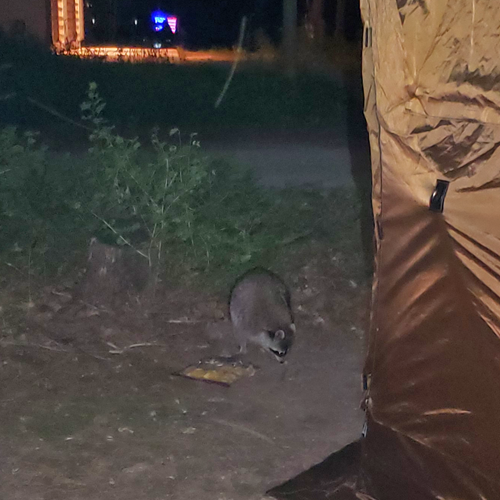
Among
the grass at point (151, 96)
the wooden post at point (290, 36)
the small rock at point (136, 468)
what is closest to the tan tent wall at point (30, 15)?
the grass at point (151, 96)

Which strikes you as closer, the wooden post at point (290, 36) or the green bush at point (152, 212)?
the green bush at point (152, 212)

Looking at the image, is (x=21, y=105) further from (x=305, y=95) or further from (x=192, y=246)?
(x=192, y=246)

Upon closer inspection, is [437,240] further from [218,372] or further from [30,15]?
[30,15]

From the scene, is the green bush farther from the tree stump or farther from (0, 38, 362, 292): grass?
the tree stump

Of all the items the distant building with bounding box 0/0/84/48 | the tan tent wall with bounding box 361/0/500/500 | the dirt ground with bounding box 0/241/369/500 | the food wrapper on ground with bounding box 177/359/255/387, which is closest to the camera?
the tan tent wall with bounding box 361/0/500/500

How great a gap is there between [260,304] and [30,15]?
15.4 metres

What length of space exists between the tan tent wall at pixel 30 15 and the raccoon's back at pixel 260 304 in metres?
14.4

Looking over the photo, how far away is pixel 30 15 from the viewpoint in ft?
60.2

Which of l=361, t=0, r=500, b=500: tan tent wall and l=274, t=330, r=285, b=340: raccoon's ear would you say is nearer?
l=361, t=0, r=500, b=500: tan tent wall

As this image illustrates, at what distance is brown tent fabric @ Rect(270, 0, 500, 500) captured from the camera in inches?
98.3

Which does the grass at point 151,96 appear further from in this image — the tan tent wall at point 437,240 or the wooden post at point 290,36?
the tan tent wall at point 437,240

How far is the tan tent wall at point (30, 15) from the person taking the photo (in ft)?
59.0

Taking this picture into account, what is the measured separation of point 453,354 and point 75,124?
12580 millimetres

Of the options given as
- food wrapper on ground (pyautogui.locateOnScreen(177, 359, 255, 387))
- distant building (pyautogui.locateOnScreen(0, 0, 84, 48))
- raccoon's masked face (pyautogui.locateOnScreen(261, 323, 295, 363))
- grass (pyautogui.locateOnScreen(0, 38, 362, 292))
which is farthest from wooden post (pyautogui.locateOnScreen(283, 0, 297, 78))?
food wrapper on ground (pyautogui.locateOnScreen(177, 359, 255, 387))
